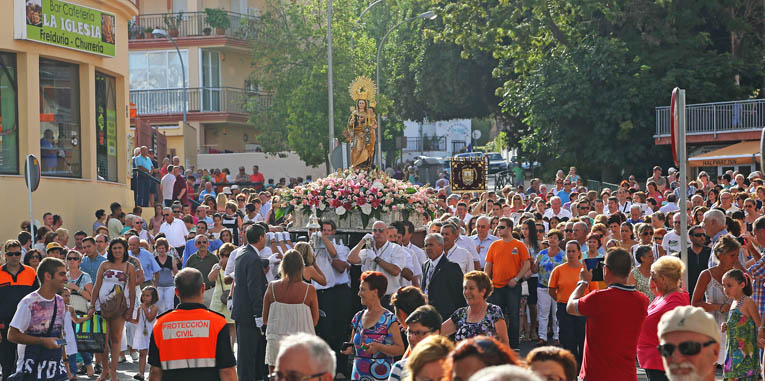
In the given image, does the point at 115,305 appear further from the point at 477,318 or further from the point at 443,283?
the point at 477,318

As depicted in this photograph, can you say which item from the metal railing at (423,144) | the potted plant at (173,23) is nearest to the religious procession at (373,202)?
the potted plant at (173,23)

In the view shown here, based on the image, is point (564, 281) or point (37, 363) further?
point (564, 281)

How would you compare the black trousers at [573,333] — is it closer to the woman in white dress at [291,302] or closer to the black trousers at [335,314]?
the black trousers at [335,314]

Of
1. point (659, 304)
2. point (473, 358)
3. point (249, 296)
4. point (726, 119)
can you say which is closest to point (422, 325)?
point (659, 304)

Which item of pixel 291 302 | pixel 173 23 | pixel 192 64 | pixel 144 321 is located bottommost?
pixel 144 321

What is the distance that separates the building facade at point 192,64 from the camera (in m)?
50.6

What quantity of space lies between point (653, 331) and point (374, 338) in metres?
2.12

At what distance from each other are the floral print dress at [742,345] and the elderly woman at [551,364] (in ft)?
13.3

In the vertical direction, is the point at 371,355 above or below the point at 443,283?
below

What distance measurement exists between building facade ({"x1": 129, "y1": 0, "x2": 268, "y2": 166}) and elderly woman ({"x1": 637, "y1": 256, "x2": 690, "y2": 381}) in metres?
42.5

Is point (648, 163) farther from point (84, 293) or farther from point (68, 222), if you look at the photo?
point (84, 293)

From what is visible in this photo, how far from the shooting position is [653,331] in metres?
8.46

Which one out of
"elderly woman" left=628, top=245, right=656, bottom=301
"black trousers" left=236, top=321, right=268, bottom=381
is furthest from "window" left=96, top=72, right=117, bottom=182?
"elderly woman" left=628, top=245, right=656, bottom=301

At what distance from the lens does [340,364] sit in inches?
527
